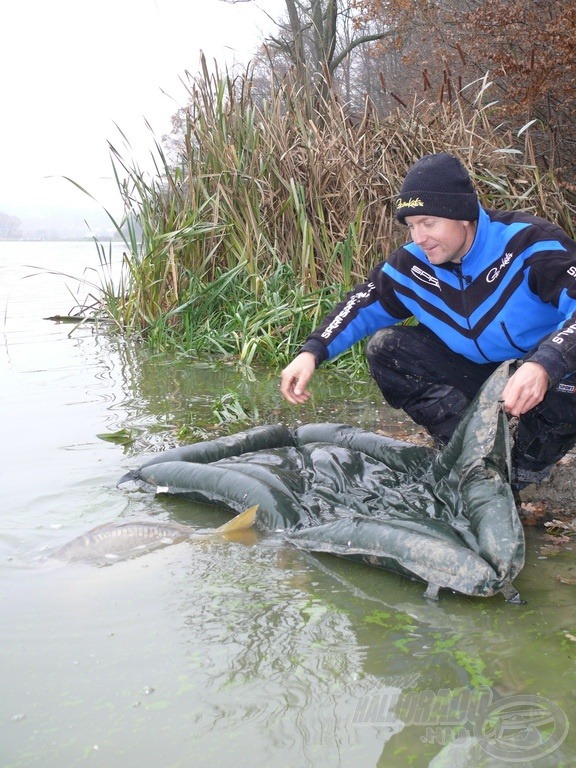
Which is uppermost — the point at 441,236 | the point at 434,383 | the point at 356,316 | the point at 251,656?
the point at 441,236

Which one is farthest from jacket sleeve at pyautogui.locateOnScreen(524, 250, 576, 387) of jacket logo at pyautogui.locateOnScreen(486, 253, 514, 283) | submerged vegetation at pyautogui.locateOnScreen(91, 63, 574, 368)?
submerged vegetation at pyautogui.locateOnScreen(91, 63, 574, 368)

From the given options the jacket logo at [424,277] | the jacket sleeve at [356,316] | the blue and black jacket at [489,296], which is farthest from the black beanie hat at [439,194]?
the jacket sleeve at [356,316]

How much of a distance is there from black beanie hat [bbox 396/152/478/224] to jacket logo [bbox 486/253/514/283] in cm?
19

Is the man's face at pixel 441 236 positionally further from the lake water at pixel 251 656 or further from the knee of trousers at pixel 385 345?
the lake water at pixel 251 656

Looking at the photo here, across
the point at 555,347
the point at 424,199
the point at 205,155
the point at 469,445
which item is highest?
the point at 205,155

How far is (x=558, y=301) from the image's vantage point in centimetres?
290

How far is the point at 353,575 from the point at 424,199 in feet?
4.40

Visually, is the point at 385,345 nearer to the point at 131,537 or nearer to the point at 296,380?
the point at 296,380

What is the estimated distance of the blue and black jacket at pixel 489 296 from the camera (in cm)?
288

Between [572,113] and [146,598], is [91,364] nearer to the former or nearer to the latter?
[146,598]

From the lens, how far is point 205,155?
6.50 meters

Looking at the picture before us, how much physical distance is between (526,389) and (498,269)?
0.67m

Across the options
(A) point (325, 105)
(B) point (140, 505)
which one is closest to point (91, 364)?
(A) point (325, 105)

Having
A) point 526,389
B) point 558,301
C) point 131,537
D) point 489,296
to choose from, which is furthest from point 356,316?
point 131,537
